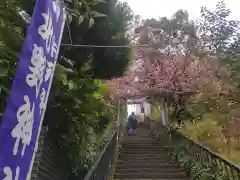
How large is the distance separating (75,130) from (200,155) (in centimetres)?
494

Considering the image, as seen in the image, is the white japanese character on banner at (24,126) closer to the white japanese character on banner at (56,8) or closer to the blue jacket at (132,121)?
the white japanese character on banner at (56,8)

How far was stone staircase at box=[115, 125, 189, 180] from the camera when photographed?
8.12 m

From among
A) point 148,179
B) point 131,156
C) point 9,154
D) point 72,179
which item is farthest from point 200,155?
point 9,154

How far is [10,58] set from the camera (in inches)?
120

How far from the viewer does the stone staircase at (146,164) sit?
26.6 feet

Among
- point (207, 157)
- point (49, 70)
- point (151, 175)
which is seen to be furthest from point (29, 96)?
point (207, 157)

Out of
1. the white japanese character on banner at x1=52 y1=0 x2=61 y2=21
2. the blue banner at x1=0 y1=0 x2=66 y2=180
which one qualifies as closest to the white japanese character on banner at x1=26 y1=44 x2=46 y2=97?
the blue banner at x1=0 y1=0 x2=66 y2=180

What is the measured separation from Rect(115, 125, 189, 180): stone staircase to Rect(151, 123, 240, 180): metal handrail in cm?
72

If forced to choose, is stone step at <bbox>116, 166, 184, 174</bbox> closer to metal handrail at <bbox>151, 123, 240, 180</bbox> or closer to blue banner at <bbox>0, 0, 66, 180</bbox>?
metal handrail at <bbox>151, 123, 240, 180</bbox>

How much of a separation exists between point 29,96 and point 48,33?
64 centimetres

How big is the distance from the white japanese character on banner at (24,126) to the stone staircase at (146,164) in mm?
6370

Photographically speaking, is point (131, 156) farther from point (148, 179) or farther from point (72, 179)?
point (72, 179)

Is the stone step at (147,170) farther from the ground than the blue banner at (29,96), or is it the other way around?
the blue banner at (29,96)

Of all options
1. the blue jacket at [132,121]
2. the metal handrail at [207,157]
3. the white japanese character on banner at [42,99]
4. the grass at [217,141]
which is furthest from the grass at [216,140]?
the white japanese character on banner at [42,99]
